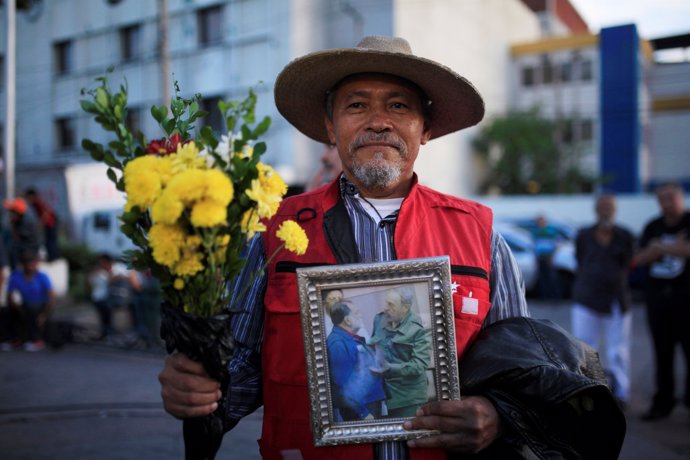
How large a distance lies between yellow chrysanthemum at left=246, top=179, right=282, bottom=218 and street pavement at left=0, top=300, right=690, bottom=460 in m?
3.01

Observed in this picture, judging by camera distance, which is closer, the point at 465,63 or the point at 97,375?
the point at 97,375

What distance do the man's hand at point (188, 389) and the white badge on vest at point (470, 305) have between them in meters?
0.81

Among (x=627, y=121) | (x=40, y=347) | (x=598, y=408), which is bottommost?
(x=40, y=347)

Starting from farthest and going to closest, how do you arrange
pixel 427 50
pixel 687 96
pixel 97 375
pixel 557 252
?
pixel 687 96 < pixel 427 50 < pixel 557 252 < pixel 97 375

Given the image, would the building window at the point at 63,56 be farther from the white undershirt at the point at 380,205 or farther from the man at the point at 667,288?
the white undershirt at the point at 380,205

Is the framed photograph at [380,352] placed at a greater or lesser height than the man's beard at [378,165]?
lesser

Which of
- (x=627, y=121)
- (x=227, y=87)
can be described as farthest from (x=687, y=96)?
(x=227, y=87)

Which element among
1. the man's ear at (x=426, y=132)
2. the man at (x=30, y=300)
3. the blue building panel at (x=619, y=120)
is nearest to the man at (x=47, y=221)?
the man at (x=30, y=300)

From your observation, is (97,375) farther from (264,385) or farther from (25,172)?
(25,172)

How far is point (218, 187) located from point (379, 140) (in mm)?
886

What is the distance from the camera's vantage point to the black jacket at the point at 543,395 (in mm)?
1750

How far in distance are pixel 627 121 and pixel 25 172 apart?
2458 cm

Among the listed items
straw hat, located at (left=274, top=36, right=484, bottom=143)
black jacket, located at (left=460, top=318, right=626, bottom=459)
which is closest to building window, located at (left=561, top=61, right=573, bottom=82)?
straw hat, located at (left=274, top=36, right=484, bottom=143)

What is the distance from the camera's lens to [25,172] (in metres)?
21.5
